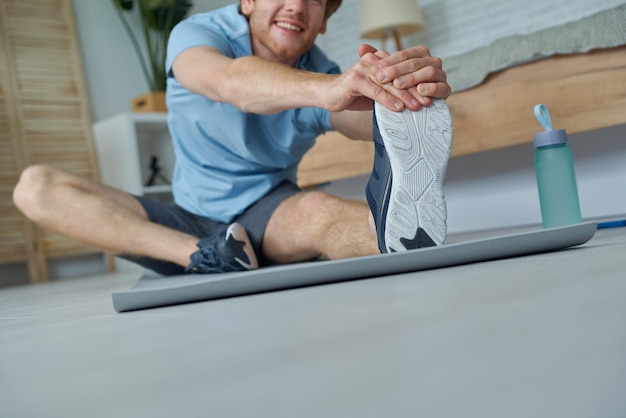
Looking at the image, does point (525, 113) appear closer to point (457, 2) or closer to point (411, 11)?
point (411, 11)

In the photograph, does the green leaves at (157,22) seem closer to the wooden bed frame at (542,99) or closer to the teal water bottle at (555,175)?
the wooden bed frame at (542,99)

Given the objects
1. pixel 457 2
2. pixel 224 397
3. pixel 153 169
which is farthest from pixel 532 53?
pixel 153 169

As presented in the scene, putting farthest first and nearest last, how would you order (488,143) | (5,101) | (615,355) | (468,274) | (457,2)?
(457,2)
(5,101)
(488,143)
(468,274)
(615,355)

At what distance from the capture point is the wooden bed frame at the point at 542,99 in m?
1.84

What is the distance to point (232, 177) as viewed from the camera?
1823mm

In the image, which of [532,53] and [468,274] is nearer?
[468,274]

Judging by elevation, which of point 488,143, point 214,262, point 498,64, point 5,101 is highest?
point 5,101

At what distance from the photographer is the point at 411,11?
11.8 feet

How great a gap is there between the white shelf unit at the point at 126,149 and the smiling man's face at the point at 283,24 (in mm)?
1906

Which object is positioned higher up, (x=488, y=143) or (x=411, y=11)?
(x=411, y=11)

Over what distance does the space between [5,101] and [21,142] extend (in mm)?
221

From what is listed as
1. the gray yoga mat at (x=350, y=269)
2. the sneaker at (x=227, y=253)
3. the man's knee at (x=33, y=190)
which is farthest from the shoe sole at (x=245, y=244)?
the man's knee at (x=33, y=190)

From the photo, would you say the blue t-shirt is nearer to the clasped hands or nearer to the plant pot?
the clasped hands

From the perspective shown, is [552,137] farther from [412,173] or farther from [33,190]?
[33,190]
